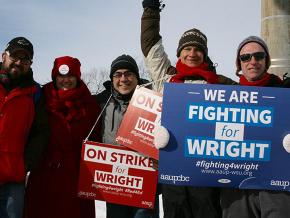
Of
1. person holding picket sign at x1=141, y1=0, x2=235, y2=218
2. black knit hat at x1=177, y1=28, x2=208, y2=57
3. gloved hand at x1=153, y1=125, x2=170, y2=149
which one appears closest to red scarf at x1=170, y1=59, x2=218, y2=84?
person holding picket sign at x1=141, y1=0, x2=235, y2=218

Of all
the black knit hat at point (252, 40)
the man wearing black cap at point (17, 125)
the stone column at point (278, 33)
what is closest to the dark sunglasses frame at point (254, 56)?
the black knit hat at point (252, 40)

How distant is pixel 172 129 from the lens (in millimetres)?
2951

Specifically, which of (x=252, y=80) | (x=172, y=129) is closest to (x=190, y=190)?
(x=172, y=129)

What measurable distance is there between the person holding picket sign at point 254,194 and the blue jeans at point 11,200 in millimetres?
1728

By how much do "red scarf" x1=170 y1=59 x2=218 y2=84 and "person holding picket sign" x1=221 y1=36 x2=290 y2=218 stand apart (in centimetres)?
23

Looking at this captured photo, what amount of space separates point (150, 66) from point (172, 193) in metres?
1.25

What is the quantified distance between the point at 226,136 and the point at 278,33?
132cm

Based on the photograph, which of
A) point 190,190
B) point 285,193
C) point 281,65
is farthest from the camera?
point 281,65

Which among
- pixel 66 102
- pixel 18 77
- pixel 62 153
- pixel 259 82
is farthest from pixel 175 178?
pixel 18 77

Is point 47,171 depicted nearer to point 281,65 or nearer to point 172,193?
point 172,193

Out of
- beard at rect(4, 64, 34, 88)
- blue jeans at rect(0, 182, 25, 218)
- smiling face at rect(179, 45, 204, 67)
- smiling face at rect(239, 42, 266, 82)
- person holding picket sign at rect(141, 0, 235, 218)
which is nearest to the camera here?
smiling face at rect(239, 42, 266, 82)

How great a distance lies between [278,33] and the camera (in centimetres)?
362

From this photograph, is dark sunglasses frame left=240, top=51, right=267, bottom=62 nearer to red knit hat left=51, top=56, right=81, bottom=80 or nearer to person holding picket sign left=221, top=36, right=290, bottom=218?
person holding picket sign left=221, top=36, right=290, bottom=218

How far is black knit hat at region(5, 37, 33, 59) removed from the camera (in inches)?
140
